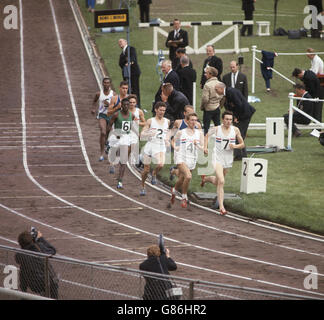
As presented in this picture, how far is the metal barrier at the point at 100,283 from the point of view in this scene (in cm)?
927

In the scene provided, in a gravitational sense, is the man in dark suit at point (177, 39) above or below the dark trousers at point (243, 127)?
above

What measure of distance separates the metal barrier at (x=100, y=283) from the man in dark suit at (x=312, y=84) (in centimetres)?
1312

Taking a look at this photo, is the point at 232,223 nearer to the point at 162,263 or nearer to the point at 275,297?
the point at 162,263

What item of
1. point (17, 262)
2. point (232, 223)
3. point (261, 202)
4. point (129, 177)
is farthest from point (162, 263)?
point (129, 177)

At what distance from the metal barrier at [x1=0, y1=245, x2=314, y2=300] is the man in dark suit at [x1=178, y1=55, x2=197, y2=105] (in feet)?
36.2

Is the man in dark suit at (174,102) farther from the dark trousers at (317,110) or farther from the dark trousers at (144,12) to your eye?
the dark trousers at (144,12)

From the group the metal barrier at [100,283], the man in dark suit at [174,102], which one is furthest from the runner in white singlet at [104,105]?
the metal barrier at [100,283]

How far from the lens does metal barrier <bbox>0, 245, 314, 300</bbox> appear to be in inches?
365

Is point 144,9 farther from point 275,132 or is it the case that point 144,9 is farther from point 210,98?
point 210,98

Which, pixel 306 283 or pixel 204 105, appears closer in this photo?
pixel 306 283

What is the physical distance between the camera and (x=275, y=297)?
29.5 ft

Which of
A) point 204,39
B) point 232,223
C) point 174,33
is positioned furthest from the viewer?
point 204,39

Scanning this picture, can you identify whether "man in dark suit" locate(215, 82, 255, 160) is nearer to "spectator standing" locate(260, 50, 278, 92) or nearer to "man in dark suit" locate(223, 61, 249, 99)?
"man in dark suit" locate(223, 61, 249, 99)
